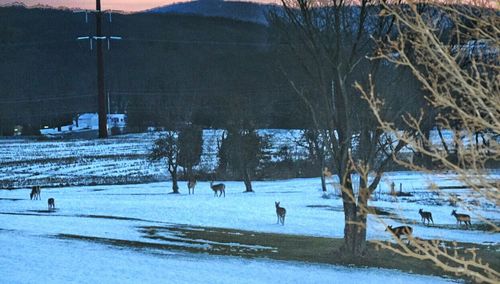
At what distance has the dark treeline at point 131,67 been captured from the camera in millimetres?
92875

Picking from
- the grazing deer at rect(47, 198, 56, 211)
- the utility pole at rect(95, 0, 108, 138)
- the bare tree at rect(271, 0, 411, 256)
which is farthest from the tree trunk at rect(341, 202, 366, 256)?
the utility pole at rect(95, 0, 108, 138)

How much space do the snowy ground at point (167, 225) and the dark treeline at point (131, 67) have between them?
3385 cm

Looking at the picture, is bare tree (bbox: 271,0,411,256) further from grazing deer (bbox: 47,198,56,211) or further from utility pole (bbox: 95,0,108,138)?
utility pole (bbox: 95,0,108,138)

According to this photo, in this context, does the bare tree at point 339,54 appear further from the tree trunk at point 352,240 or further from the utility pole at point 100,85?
the utility pole at point 100,85

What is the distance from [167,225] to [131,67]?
307 feet

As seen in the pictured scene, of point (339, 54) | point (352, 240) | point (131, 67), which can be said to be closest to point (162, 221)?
point (352, 240)

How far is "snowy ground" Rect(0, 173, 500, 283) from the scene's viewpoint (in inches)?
727

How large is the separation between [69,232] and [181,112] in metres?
26.7

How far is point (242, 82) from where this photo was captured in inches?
3826

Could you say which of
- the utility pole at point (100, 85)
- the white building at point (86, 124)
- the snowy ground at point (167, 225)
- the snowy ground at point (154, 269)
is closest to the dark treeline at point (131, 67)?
the white building at point (86, 124)

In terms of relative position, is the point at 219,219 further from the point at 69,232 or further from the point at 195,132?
the point at 195,132

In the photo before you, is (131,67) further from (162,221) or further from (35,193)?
(162,221)

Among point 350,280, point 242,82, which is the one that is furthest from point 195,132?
point 242,82

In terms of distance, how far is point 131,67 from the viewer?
120 meters
